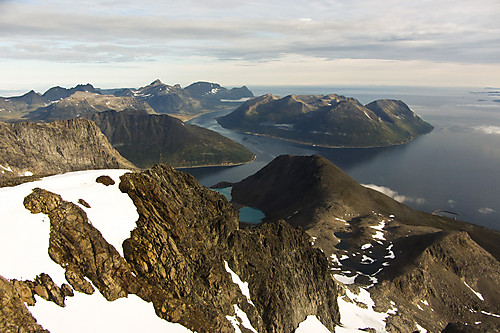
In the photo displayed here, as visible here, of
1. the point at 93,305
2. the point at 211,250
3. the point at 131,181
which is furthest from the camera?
the point at 211,250

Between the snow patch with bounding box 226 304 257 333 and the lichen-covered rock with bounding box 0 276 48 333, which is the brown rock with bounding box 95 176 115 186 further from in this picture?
the snow patch with bounding box 226 304 257 333

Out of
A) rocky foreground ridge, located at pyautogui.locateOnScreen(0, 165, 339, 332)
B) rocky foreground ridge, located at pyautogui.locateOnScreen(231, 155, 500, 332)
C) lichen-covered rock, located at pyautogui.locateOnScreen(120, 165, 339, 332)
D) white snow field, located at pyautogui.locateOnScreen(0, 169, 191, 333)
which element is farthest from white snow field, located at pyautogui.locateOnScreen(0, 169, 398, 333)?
rocky foreground ridge, located at pyautogui.locateOnScreen(231, 155, 500, 332)

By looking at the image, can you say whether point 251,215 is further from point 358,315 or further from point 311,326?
point 311,326

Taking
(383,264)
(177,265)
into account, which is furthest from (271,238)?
(383,264)

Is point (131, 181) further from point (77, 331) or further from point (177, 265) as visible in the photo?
point (77, 331)

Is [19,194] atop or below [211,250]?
atop

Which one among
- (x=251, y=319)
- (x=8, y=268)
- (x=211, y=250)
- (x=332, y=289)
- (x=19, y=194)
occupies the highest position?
(x=19, y=194)
